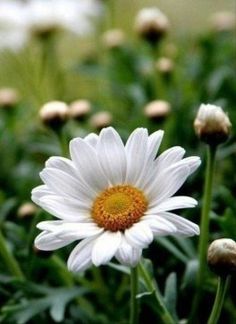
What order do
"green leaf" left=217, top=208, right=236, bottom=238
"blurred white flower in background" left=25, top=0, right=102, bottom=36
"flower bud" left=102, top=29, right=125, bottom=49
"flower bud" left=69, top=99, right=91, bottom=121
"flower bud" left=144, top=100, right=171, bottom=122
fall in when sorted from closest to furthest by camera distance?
"green leaf" left=217, top=208, right=236, bottom=238 → "flower bud" left=144, top=100, right=171, bottom=122 → "flower bud" left=69, top=99, right=91, bottom=121 → "flower bud" left=102, top=29, right=125, bottom=49 → "blurred white flower in background" left=25, top=0, right=102, bottom=36

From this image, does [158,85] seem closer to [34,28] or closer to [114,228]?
[34,28]

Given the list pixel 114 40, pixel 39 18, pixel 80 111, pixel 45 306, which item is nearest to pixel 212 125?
pixel 45 306

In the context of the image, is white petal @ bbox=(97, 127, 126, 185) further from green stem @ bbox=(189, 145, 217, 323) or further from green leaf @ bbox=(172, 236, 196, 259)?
green leaf @ bbox=(172, 236, 196, 259)

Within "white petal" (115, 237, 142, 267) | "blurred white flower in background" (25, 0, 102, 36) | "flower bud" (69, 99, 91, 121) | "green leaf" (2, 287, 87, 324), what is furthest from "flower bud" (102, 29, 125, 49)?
"white petal" (115, 237, 142, 267)

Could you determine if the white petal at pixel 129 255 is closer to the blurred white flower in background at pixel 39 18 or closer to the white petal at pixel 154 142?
the white petal at pixel 154 142

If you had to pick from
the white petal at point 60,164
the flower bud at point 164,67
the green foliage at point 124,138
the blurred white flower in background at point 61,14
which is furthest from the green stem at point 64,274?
the blurred white flower in background at point 61,14
